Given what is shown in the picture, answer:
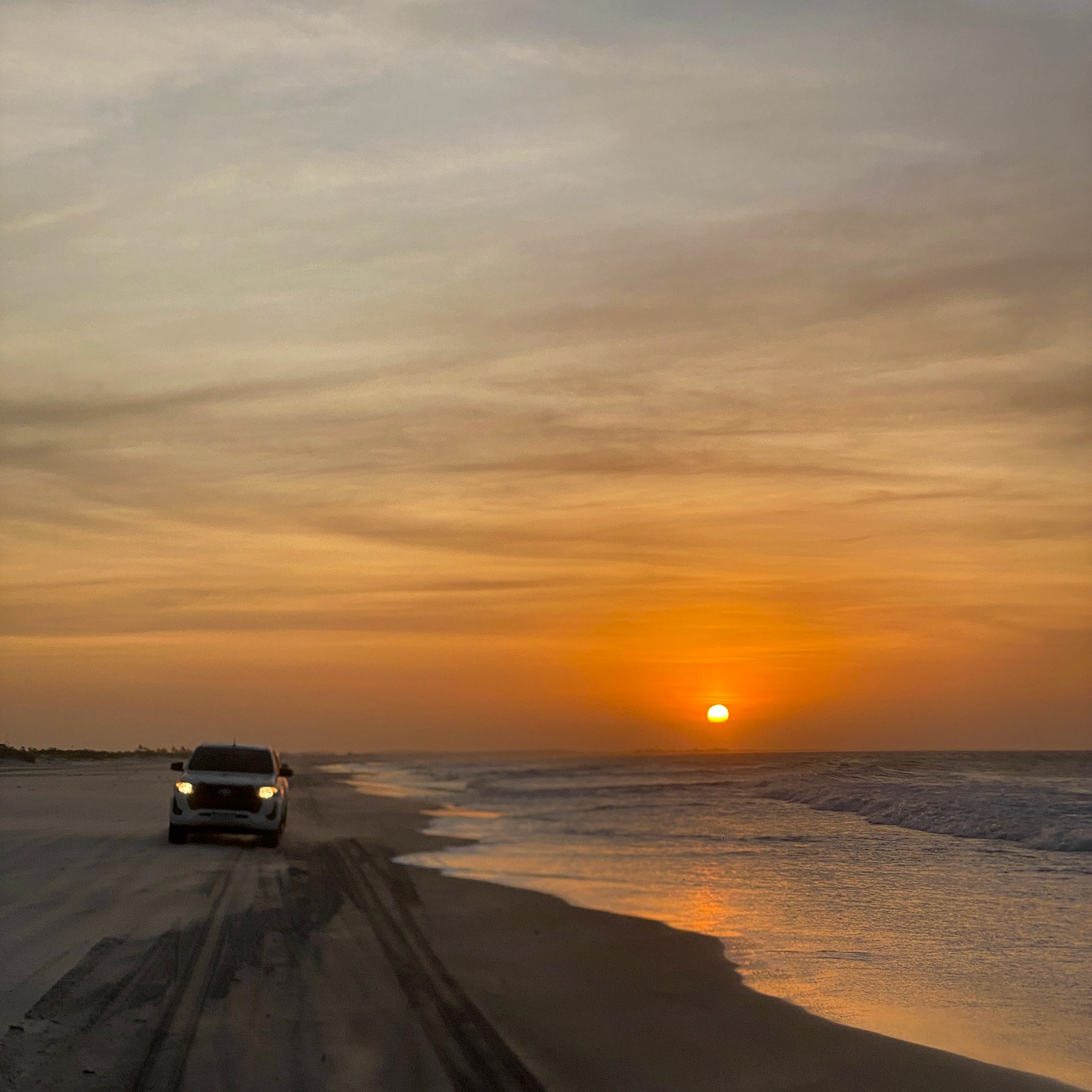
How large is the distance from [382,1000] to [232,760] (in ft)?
45.9

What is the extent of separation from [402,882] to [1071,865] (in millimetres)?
10900

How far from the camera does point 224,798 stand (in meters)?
20.5

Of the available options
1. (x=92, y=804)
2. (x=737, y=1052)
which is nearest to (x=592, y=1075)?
(x=737, y=1052)

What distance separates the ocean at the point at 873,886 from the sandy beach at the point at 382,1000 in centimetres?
78

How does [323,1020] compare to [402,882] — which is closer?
[323,1020]

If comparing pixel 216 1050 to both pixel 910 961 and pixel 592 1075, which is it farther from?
pixel 910 961

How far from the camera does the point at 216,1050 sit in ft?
23.2

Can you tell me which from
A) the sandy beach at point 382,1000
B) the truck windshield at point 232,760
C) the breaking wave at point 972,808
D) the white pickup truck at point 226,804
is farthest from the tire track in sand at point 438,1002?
the breaking wave at point 972,808

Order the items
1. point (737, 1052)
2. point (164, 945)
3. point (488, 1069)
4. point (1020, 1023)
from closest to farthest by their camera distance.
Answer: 1. point (488, 1069)
2. point (737, 1052)
3. point (1020, 1023)
4. point (164, 945)

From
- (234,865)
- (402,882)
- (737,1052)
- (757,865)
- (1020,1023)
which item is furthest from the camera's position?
(757,865)

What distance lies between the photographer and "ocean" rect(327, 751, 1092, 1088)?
29.6ft

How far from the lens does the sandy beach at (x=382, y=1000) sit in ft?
22.4

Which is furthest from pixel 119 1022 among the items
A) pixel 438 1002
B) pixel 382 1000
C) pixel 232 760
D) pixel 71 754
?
pixel 71 754

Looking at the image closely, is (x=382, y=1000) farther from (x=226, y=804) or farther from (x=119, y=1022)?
(x=226, y=804)
